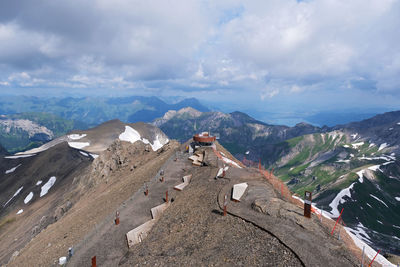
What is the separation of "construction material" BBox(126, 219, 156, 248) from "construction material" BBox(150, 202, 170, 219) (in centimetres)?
191

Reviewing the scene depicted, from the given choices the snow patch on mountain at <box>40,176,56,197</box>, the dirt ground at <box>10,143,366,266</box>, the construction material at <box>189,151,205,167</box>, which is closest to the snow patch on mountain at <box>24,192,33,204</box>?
the snow patch on mountain at <box>40,176,56,197</box>

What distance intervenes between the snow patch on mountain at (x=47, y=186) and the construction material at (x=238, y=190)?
99234 mm

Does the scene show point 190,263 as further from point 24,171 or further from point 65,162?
point 24,171

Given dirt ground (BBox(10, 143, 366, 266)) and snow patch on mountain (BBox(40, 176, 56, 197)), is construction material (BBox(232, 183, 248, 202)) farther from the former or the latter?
snow patch on mountain (BBox(40, 176, 56, 197))

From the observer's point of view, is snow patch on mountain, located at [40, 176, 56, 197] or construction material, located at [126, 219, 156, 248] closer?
construction material, located at [126, 219, 156, 248]

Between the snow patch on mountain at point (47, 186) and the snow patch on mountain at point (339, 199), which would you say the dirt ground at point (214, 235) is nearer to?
the snow patch on mountain at point (47, 186)

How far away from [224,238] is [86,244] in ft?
44.5

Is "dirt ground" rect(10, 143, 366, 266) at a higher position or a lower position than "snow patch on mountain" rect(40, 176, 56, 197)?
higher

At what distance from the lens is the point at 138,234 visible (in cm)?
2091

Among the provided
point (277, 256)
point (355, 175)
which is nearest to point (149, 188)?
point (277, 256)

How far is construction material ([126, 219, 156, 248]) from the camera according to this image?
20.2 metres

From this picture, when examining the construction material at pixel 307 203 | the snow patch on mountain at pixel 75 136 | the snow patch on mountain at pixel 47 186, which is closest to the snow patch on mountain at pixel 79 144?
the snow patch on mountain at pixel 75 136

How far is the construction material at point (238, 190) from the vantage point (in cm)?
2231

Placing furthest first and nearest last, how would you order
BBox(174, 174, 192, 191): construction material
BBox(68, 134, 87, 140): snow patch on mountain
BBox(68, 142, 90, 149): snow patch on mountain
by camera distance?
BBox(68, 134, 87, 140): snow patch on mountain < BBox(68, 142, 90, 149): snow patch on mountain < BBox(174, 174, 192, 191): construction material
